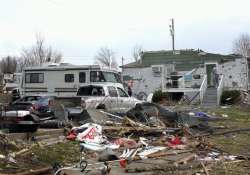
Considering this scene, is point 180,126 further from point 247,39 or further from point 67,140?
point 247,39

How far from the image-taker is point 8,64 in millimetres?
102625

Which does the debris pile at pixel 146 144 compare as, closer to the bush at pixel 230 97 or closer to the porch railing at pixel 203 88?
the bush at pixel 230 97

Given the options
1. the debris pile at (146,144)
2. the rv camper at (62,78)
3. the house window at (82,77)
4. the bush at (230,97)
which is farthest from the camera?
the bush at (230,97)

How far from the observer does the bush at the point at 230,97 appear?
1630 inches

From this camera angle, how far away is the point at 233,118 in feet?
92.3

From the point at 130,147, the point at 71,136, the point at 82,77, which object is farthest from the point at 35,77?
the point at 130,147

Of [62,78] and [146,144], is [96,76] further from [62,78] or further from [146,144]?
[146,144]

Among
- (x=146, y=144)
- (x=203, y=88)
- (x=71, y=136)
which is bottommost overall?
(x=146, y=144)

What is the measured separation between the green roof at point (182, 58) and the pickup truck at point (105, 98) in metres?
24.9

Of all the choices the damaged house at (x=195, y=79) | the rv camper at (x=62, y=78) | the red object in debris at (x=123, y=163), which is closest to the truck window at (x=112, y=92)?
the rv camper at (x=62, y=78)

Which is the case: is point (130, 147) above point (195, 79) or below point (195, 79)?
below

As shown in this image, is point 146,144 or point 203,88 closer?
point 146,144

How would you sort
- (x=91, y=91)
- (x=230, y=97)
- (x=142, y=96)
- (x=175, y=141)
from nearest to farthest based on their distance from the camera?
(x=175, y=141) < (x=91, y=91) < (x=230, y=97) < (x=142, y=96)

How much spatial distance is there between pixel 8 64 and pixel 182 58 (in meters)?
53.3
